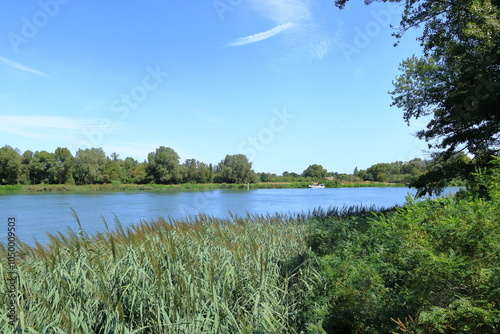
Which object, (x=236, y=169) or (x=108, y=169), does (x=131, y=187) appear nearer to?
(x=108, y=169)

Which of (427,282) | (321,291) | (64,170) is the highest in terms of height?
(64,170)

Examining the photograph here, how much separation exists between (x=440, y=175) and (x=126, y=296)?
10495 mm

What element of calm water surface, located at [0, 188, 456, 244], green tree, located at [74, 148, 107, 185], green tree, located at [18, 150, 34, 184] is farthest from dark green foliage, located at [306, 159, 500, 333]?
green tree, located at [18, 150, 34, 184]

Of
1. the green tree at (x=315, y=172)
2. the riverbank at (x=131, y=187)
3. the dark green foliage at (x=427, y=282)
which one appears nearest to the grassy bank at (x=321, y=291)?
the dark green foliage at (x=427, y=282)

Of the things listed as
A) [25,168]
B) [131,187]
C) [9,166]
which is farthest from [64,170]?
[131,187]

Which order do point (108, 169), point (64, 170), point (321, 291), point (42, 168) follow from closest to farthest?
point (321, 291)
point (42, 168)
point (64, 170)
point (108, 169)

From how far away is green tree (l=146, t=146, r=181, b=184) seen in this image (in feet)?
194

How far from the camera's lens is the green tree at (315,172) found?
92.2 m

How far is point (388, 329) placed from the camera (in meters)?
2.28

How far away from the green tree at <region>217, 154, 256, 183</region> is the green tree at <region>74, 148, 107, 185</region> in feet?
66.1

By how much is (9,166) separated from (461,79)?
2118 inches

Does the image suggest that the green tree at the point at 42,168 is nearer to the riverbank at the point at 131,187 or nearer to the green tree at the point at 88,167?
the green tree at the point at 88,167

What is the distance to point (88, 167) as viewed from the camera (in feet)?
166

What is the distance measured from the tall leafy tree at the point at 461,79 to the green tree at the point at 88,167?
48.4 meters
